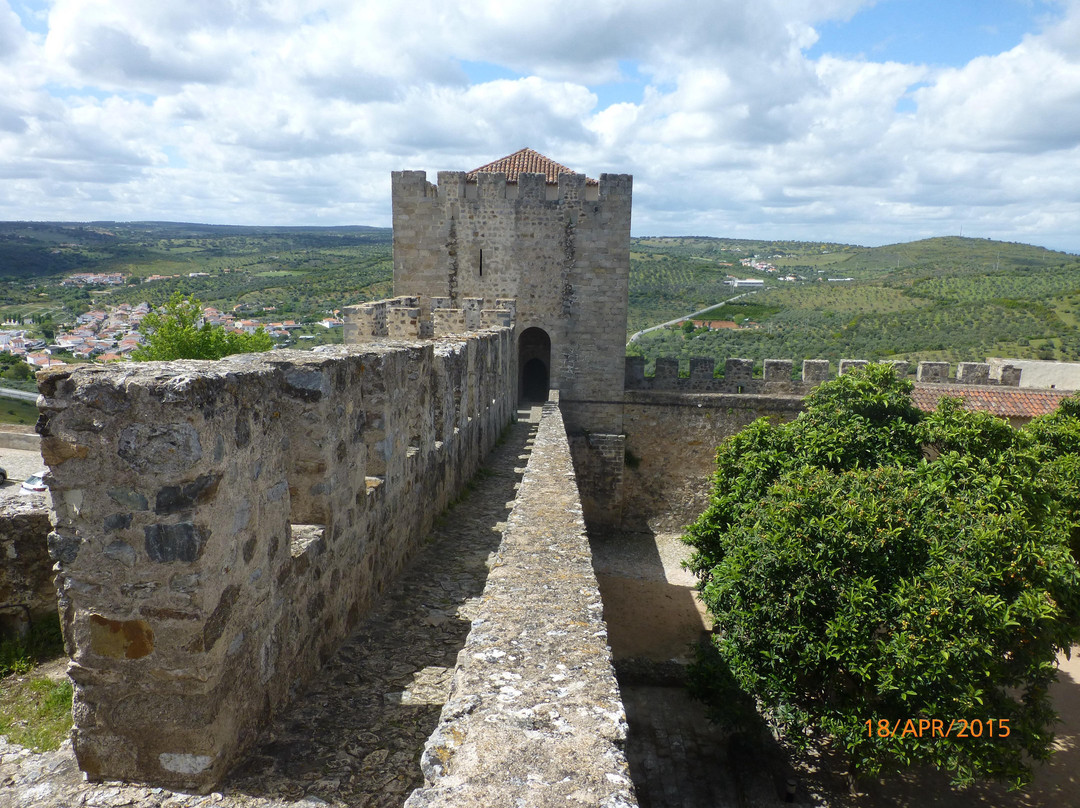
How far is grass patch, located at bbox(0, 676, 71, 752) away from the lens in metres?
3.35

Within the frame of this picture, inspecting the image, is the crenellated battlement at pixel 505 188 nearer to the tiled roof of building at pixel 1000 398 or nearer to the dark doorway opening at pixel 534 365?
the dark doorway opening at pixel 534 365

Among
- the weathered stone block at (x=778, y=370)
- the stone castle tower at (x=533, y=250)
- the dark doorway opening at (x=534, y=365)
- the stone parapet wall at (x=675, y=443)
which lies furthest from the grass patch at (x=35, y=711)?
the weathered stone block at (x=778, y=370)

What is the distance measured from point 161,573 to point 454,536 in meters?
4.24

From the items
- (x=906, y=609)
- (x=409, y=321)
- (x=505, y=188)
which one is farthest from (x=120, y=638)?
(x=505, y=188)

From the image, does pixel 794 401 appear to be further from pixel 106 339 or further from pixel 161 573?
pixel 106 339

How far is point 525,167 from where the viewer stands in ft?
59.5

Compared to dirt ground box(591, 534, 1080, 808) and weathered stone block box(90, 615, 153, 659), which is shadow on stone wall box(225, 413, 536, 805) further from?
dirt ground box(591, 534, 1080, 808)

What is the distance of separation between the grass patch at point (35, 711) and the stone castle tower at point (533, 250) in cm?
1344

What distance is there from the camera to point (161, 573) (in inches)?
113

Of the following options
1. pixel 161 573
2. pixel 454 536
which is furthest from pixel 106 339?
pixel 161 573

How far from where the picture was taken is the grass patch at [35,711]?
3.35m

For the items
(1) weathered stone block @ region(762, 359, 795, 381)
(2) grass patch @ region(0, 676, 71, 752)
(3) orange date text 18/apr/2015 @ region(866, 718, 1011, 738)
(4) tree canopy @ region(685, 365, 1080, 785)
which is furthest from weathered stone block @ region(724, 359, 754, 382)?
(2) grass patch @ region(0, 676, 71, 752)

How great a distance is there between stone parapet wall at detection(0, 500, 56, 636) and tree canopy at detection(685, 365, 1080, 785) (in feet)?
20.0

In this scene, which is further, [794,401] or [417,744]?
[794,401]
